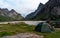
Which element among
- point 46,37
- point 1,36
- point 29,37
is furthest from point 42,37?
point 1,36

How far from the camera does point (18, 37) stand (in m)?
34.7

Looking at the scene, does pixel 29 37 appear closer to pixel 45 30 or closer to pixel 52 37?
pixel 52 37

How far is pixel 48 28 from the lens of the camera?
45812 mm

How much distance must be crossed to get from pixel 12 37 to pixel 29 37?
3.68 meters

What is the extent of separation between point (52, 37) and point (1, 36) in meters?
11.5

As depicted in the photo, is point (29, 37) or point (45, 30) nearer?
point (29, 37)

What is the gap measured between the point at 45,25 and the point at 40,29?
185 centimetres

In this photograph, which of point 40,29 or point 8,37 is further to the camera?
point 40,29

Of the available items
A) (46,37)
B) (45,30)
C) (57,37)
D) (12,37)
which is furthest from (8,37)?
(45,30)

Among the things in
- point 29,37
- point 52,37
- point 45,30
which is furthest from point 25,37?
point 45,30

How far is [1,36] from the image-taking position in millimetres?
36594

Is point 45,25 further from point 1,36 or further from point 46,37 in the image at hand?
point 1,36

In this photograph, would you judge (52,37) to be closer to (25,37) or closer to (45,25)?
(25,37)

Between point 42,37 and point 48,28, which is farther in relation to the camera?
point 48,28
